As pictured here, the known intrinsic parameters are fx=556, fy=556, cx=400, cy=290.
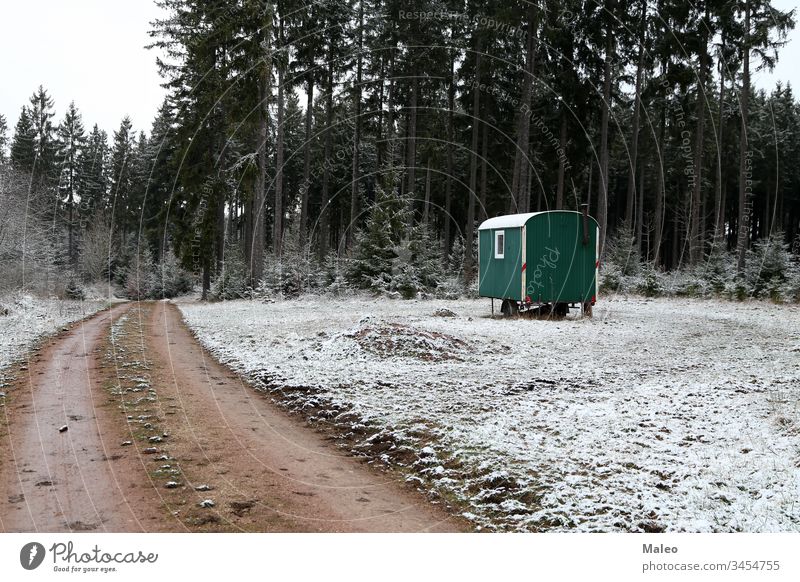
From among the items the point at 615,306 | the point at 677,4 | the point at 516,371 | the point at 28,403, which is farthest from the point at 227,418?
the point at 677,4

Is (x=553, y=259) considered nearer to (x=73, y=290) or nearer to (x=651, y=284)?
(x=651, y=284)

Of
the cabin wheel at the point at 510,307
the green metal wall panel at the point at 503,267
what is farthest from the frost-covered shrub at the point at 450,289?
the cabin wheel at the point at 510,307

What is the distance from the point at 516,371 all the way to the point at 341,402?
3.46m

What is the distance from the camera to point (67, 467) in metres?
5.25

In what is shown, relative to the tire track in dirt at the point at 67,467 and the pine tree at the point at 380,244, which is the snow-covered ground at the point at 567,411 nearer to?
the tire track in dirt at the point at 67,467

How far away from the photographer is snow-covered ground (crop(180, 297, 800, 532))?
4656mm

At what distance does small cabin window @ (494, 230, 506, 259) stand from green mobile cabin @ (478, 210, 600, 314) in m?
0.16

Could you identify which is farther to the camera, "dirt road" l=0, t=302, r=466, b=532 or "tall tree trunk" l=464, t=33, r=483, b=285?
"tall tree trunk" l=464, t=33, r=483, b=285

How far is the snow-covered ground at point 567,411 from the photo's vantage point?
15.3ft

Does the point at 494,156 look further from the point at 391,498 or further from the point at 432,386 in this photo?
the point at 391,498

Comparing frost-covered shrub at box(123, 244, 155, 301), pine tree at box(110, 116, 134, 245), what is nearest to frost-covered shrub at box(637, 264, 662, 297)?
frost-covered shrub at box(123, 244, 155, 301)

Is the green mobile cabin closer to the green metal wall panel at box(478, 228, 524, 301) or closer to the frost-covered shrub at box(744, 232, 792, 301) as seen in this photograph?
the green metal wall panel at box(478, 228, 524, 301)

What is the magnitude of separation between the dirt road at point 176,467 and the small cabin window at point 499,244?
12.7 meters

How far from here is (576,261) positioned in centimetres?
1898
